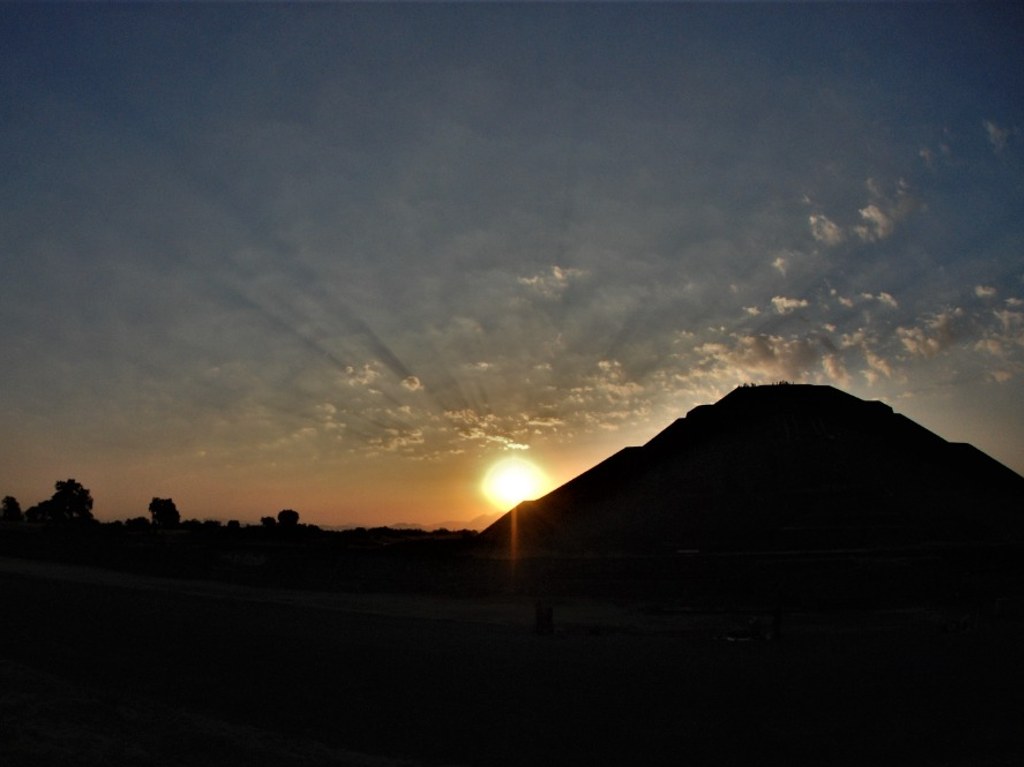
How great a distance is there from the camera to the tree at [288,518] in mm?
66500

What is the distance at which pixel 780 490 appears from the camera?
1610 inches

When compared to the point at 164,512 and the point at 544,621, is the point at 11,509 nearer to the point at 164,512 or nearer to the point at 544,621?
the point at 164,512

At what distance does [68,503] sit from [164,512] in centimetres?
1155

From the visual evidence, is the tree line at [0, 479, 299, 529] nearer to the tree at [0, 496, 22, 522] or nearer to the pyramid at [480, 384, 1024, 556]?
the tree at [0, 496, 22, 522]

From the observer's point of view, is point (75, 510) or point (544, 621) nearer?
point (544, 621)

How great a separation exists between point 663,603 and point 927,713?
17.1 metres

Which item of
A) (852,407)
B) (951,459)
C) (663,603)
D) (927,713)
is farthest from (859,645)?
(951,459)

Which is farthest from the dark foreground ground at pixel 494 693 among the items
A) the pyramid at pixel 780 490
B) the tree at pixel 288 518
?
the tree at pixel 288 518

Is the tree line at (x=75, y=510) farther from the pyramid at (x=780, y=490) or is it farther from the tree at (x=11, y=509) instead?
the pyramid at (x=780, y=490)

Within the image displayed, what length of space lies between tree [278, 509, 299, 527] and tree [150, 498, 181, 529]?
14759 mm

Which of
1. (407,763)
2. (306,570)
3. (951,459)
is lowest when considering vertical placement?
(407,763)

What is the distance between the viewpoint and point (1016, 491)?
158 feet

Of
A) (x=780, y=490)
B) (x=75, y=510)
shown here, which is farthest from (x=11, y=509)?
(x=780, y=490)

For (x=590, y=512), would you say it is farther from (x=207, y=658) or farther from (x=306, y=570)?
(x=207, y=658)
